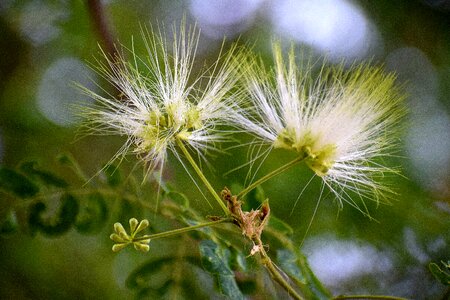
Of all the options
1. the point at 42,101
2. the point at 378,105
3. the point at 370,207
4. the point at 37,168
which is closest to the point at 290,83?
the point at 378,105

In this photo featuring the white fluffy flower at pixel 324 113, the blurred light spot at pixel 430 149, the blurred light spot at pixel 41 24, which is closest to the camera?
the white fluffy flower at pixel 324 113

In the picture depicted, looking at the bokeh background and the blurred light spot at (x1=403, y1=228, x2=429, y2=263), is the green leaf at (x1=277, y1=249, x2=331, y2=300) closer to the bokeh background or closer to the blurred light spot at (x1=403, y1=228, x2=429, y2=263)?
the bokeh background

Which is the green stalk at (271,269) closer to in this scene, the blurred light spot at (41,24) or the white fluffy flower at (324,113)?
the white fluffy flower at (324,113)

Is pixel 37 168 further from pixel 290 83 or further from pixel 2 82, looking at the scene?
pixel 2 82

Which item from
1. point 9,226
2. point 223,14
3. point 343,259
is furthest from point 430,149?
point 9,226

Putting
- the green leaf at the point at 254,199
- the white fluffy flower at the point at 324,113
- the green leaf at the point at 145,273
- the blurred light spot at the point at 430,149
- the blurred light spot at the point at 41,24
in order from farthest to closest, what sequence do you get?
the blurred light spot at the point at 41,24 < the blurred light spot at the point at 430,149 < the green leaf at the point at 145,273 < the green leaf at the point at 254,199 < the white fluffy flower at the point at 324,113

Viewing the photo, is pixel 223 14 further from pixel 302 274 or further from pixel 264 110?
pixel 302 274

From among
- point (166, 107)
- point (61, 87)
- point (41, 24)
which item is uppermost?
point (41, 24)

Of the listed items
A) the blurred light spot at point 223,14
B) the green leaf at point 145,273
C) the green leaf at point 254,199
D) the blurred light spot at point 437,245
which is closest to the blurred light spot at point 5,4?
the blurred light spot at point 223,14
